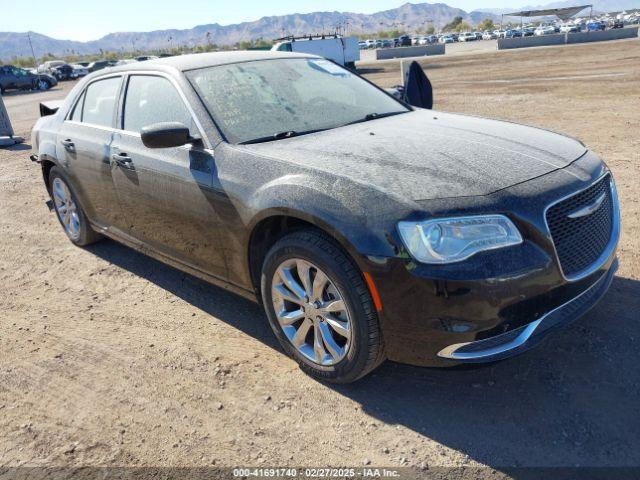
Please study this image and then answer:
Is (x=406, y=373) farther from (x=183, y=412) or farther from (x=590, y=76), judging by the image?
(x=590, y=76)

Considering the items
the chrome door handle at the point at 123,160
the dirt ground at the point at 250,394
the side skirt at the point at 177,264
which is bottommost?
the dirt ground at the point at 250,394

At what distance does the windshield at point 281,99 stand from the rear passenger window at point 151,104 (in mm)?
179

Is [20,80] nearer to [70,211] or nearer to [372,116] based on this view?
[70,211]

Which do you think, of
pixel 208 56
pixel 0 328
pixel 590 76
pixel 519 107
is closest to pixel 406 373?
pixel 208 56

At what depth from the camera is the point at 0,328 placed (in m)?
4.20

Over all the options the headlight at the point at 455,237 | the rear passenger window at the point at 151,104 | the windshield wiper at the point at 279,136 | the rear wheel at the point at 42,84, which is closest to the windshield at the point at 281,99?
the windshield wiper at the point at 279,136

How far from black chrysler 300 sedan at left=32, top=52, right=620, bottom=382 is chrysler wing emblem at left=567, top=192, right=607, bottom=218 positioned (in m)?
0.01

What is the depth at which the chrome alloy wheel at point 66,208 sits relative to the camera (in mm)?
5391

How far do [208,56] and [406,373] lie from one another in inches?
110

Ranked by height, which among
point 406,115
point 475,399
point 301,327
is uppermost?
point 406,115

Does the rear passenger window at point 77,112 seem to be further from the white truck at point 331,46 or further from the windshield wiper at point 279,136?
the white truck at point 331,46

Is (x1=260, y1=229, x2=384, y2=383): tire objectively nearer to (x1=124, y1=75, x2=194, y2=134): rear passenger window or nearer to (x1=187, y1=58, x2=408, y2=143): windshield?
(x1=187, y1=58, x2=408, y2=143): windshield

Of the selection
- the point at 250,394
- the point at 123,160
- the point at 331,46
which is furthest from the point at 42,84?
the point at 250,394

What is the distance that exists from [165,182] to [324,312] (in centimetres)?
151
